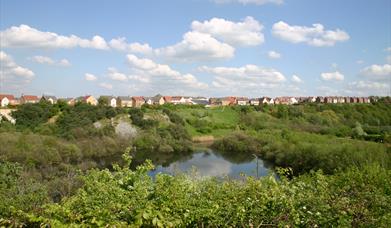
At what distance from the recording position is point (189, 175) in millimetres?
8500

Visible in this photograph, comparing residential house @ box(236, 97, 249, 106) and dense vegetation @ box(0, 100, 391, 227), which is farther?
residential house @ box(236, 97, 249, 106)

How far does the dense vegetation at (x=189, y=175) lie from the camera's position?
444 centimetres

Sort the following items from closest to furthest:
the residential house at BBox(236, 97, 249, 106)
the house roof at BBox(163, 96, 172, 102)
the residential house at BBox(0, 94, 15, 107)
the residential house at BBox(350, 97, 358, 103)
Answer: the residential house at BBox(0, 94, 15, 107)
the residential house at BBox(350, 97, 358, 103)
the residential house at BBox(236, 97, 249, 106)
the house roof at BBox(163, 96, 172, 102)

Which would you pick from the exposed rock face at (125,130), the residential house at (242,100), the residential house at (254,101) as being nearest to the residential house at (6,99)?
the exposed rock face at (125,130)

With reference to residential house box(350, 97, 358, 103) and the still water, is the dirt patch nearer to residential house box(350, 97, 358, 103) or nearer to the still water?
the still water

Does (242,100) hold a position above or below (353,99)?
below

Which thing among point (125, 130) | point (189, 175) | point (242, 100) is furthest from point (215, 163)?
point (242, 100)

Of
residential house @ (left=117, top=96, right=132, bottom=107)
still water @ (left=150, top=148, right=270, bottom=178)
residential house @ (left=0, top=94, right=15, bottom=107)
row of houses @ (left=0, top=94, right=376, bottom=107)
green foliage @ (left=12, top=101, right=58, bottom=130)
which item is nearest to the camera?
still water @ (left=150, top=148, right=270, bottom=178)

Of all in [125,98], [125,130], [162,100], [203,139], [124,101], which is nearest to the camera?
[125,130]

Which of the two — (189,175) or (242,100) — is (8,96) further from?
(189,175)

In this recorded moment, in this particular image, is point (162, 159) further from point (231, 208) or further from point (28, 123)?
point (231, 208)

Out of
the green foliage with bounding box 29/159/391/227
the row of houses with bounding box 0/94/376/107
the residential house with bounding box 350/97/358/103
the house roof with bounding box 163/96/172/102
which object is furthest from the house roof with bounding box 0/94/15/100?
the residential house with bounding box 350/97/358/103

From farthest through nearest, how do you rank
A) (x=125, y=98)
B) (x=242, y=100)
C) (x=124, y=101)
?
(x=242, y=100), (x=125, y=98), (x=124, y=101)

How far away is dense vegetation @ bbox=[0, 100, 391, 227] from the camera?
14.6 feet
